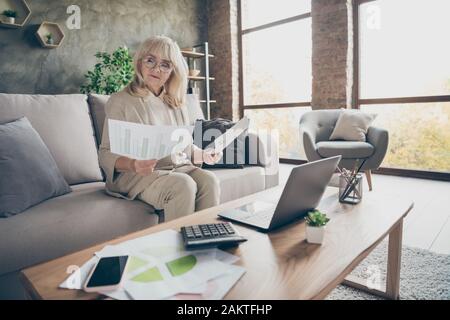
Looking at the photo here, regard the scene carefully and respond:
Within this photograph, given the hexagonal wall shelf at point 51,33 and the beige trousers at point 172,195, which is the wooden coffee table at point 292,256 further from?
the hexagonal wall shelf at point 51,33

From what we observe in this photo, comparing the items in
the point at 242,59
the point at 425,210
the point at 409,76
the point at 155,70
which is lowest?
the point at 425,210

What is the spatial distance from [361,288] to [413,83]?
306cm

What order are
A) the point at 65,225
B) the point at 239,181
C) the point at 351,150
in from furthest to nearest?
the point at 351,150, the point at 239,181, the point at 65,225

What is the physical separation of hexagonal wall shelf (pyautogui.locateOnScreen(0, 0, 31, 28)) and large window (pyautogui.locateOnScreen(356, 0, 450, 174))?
366 centimetres

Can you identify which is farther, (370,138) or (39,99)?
(370,138)

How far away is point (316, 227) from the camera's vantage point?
0.86 m

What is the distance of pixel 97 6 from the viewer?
13.4 feet

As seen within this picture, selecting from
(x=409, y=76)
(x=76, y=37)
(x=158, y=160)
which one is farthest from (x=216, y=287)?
(x=76, y=37)

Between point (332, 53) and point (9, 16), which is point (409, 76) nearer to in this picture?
point (332, 53)

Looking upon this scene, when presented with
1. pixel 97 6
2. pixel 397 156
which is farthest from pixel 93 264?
pixel 97 6

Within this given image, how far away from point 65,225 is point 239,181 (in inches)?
38.9

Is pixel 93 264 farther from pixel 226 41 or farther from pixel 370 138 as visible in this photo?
pixel 226 41

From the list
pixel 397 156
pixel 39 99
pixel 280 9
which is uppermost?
pixel 280 9

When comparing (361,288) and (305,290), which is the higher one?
(305,290)
